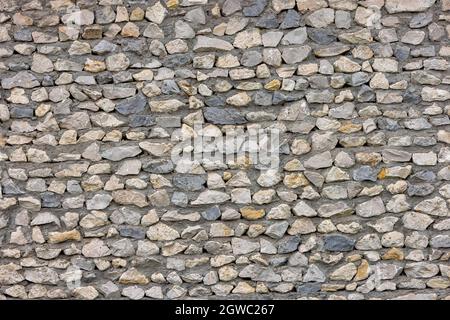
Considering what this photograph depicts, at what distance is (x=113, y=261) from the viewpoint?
13.3 feet

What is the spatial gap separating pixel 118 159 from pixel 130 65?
27.3 inches

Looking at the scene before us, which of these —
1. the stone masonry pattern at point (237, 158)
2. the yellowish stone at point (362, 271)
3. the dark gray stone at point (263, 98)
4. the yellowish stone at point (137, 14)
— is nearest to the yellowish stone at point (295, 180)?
the stone masonry pattern at point (237, 158)

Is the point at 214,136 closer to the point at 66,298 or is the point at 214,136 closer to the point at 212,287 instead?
the point at 212,287

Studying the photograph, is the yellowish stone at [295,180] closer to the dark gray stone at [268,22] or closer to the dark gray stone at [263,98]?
the dark gray stone at [263,98]

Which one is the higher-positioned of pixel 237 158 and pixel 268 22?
pixel 268 22

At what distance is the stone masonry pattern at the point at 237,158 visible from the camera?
13.0 feet

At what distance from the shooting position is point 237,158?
4.01 m

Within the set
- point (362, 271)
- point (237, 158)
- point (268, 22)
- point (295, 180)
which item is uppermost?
point (268, 22)

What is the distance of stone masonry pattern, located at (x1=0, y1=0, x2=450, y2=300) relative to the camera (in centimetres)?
397

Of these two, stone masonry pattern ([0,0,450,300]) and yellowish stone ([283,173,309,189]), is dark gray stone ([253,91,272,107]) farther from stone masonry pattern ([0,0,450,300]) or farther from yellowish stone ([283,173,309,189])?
yellowish stone ([283,173,309,189])

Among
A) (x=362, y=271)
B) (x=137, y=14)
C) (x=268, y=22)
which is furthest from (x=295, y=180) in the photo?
(x=137, y=14)

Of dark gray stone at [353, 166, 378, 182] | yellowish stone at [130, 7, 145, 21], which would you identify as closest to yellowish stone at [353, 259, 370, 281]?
dark gray stone at [353, 166, 378, 182]

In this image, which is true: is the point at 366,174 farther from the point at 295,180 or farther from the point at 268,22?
the point at 268,22
